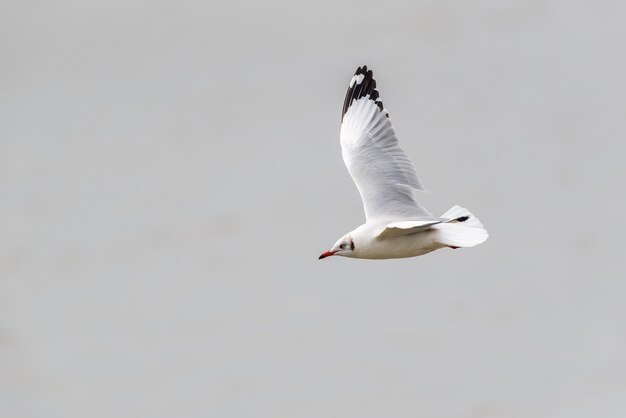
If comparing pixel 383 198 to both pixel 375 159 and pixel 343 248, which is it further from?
pixel 343 248

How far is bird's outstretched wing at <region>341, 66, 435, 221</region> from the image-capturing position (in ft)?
22.5

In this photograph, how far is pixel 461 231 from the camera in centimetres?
632

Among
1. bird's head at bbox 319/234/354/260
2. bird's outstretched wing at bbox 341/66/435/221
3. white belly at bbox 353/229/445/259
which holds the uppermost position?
bird's outstretched wing at bbox 341/66/435/221

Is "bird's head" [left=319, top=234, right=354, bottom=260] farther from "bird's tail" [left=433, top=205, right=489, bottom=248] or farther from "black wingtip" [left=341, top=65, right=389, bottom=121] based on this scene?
"black wingtip" [left=341, top=65, right=389, bottom=121]

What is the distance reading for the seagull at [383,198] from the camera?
6.33 metres

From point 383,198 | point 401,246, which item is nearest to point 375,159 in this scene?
point 383,198

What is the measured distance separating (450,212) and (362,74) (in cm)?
175

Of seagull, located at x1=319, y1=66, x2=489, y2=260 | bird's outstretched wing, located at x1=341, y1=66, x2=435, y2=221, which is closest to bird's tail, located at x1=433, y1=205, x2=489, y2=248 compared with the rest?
seagull, located at x1=319, y1=66, x2=489, y2=260

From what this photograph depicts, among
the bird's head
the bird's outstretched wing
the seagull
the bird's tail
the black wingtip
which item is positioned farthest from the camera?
the black wingtip

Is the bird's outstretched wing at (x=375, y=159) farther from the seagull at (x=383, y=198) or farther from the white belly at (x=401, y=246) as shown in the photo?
the white belly at (x=401, y=246)

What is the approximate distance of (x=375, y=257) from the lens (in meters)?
6.46

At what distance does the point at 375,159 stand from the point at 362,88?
3.01 feet

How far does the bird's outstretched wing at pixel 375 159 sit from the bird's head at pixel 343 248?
300 mm

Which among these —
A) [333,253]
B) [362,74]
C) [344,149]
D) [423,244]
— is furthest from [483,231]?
[362,74]
